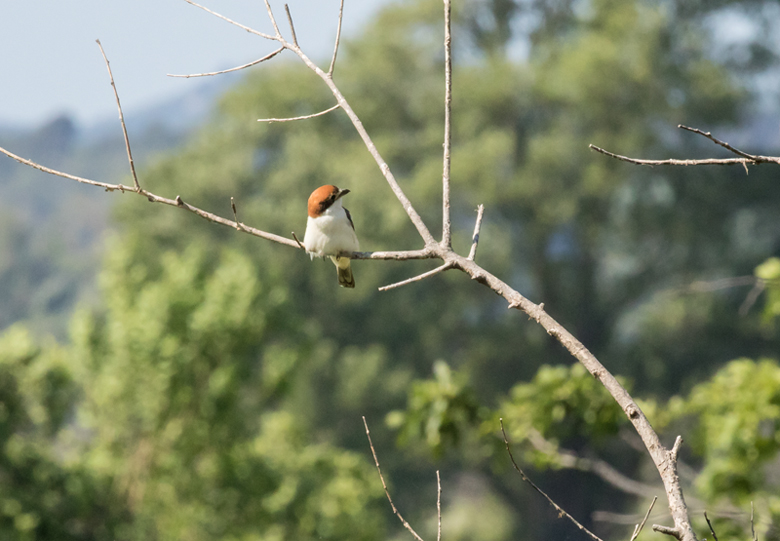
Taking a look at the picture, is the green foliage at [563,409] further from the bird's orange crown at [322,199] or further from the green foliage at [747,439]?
the bird's orange crown at [322,199]

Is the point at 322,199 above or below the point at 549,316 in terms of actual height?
below

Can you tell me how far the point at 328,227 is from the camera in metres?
2.49

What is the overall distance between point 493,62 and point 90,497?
42.5ft

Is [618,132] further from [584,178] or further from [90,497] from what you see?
[90,497]

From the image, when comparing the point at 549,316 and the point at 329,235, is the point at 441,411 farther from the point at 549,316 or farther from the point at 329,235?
the point at 549,316

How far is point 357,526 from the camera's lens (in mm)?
8141

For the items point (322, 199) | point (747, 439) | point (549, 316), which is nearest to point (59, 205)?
point (322, 199)

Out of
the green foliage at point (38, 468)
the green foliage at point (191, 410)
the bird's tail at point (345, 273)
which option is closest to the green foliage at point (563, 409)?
the bird's tail at point (345, 273)

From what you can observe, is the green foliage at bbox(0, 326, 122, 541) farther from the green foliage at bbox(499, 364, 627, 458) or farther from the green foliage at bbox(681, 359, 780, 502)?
the green foliage at bbox(681, 359, 780, 502)

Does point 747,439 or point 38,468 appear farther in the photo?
point 38,468

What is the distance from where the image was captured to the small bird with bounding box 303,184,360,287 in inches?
97.4

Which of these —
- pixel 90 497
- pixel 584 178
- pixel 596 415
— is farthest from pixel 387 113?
pixel 596 415

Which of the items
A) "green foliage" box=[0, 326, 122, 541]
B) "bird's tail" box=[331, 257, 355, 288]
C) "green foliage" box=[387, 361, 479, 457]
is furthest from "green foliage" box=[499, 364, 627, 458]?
"green foliage" box=[0, 326, 122, 541]

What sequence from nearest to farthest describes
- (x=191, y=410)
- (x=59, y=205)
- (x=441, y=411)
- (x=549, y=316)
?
(x=549, y=316), (x=441, y=411), (x=191, y=410), (x=59, y=205)
